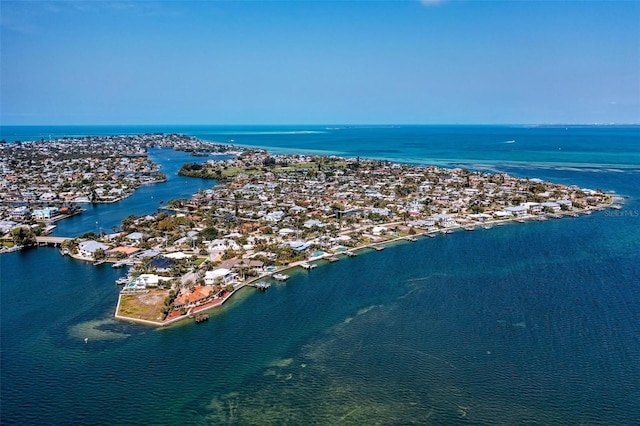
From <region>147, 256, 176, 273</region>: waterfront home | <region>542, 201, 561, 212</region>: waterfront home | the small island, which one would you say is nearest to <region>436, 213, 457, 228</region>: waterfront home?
the small island

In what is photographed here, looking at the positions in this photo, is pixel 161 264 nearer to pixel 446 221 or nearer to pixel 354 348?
pixel 354 348

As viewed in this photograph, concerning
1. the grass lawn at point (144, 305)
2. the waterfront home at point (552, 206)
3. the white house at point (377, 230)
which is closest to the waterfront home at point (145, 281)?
A: the grass lawn at point (144, 305)

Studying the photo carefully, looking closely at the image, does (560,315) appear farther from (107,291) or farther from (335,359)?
(107,291)

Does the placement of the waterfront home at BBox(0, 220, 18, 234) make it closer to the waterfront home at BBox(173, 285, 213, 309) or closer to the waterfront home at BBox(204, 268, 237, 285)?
the waterfront home at BBox(204, 268, 237, 285)

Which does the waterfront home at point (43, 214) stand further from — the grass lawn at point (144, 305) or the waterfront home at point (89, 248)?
the grass lawn at point (144, 305)

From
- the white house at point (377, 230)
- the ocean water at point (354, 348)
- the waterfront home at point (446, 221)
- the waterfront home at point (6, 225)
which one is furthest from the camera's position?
the waterfront home at point (446, 221)

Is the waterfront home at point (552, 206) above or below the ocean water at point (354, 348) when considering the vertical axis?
above
